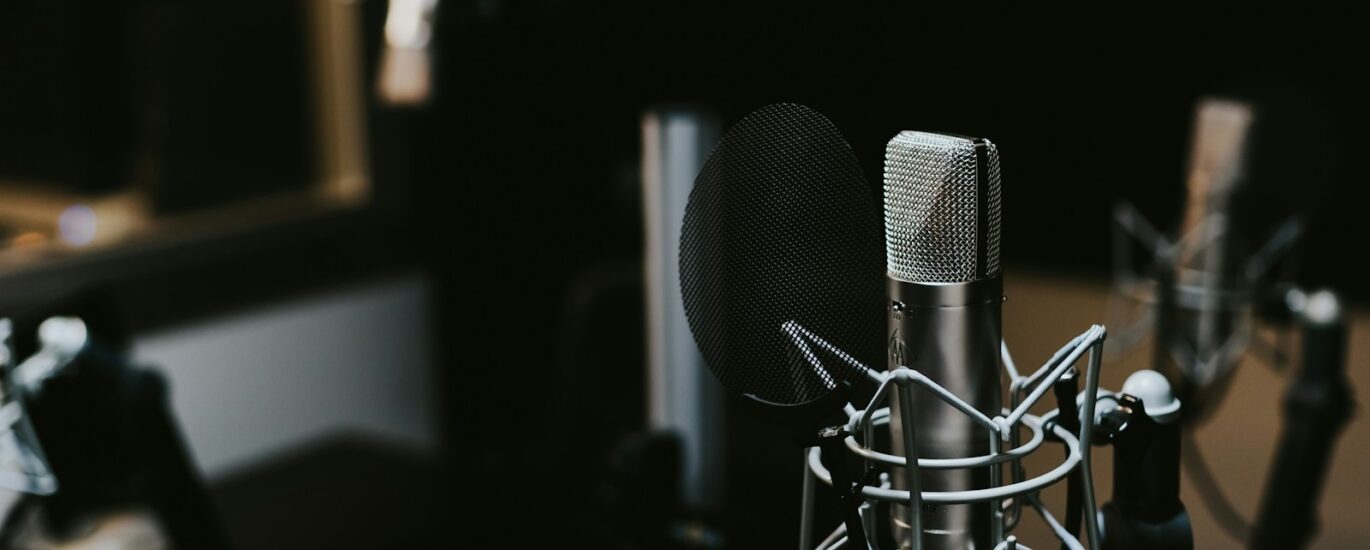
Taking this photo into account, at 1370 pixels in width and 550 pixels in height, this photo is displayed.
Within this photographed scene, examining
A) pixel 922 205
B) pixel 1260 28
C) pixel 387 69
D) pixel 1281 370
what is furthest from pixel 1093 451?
pixel 1260 28

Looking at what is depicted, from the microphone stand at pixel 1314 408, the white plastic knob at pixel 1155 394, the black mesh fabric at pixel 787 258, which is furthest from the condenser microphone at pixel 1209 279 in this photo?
the black mesh fabric at pixel 787 258

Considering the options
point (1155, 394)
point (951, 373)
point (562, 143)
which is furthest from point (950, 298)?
point (562, 143)

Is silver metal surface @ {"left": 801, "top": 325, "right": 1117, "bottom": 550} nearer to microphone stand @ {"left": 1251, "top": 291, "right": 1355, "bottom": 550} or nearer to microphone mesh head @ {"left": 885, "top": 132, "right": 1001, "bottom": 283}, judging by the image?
microphone mesh head @ {"left": 885, "top": 132, "right": 1001, "bottom": 283}

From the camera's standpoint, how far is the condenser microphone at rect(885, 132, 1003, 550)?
0.48m

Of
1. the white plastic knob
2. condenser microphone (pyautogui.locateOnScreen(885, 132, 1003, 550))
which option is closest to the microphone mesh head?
condenser microphone (pyautogui.locateOnScreen(885, 132, 1003, 550))

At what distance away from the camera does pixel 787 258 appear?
1.64 feet

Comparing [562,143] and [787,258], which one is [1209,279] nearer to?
[787,258]

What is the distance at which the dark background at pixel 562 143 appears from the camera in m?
1.85

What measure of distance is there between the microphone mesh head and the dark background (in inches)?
27.0

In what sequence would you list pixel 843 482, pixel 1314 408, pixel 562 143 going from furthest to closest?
1. pixel 562 143
2. pixel 1314 408
3. pixel 843 482

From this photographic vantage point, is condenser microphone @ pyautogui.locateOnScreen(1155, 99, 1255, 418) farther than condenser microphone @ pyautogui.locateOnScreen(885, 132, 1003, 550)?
Yes

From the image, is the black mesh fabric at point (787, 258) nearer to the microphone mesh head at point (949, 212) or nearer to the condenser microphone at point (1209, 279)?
the microphone mesh head at point (949, 212)

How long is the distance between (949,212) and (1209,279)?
70 centimetres

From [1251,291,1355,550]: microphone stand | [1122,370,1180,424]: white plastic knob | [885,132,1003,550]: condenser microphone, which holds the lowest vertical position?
[1251,291,1355,550]: microphone stand
